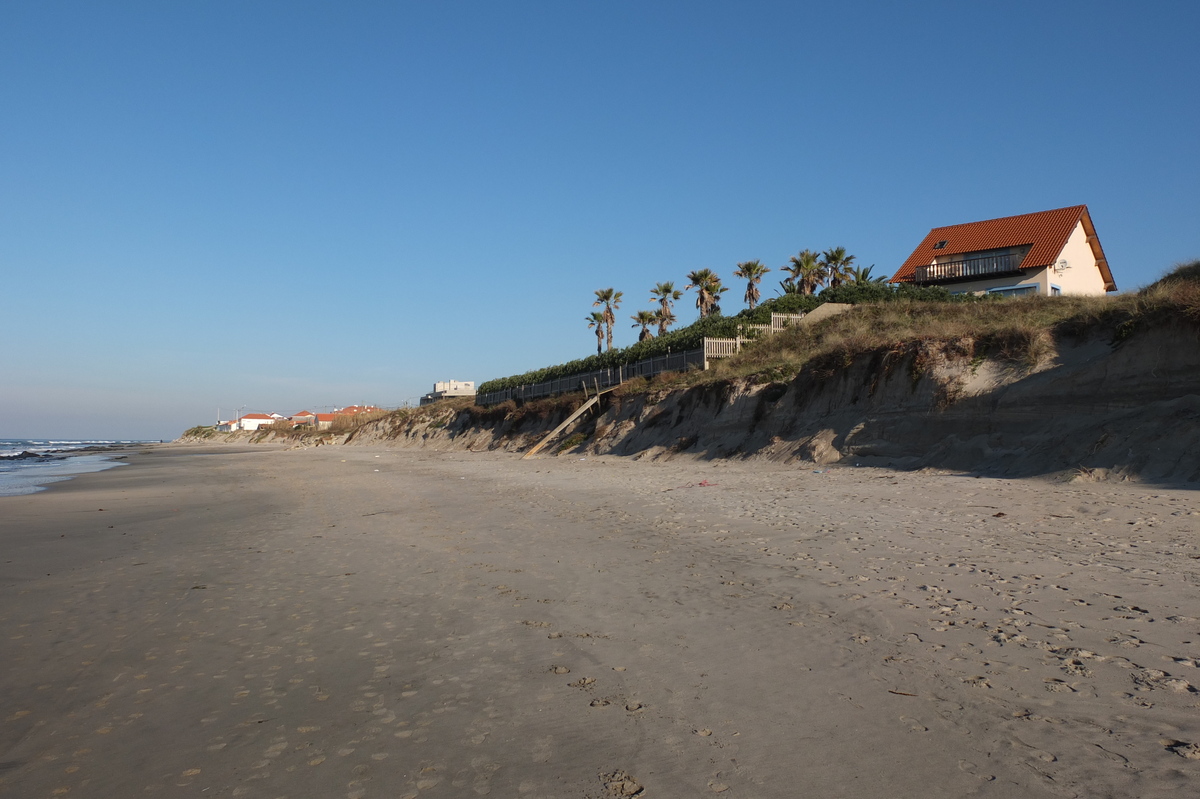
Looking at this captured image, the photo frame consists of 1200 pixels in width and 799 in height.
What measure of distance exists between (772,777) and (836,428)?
17.1 meters

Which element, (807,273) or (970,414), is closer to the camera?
(970,414)

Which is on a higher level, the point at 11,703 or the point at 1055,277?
the point at 1055,277

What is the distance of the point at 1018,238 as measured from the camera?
1736 inches

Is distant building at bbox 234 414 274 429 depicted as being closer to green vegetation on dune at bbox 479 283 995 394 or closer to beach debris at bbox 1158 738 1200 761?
green vegetation on dune at bbox 479 283 995 394

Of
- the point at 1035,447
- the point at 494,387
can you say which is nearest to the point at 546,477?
the point at 1035,447

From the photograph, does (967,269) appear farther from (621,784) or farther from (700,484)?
(621,784)

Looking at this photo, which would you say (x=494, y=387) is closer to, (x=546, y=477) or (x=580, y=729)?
(x=546, y=477)

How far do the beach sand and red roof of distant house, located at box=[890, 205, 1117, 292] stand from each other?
124 ft

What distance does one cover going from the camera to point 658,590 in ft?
23.6

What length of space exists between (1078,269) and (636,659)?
1990 inches

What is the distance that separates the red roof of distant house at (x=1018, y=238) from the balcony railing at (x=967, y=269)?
622 mm

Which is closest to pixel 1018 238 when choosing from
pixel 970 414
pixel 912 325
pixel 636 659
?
pixel 912 325

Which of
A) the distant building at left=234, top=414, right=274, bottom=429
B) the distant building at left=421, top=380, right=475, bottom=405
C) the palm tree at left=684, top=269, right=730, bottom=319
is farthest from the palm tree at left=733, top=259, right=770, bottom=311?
the distant building at left=234, top=414, right=274, bottom=429

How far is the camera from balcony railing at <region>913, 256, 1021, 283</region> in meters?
43.0
